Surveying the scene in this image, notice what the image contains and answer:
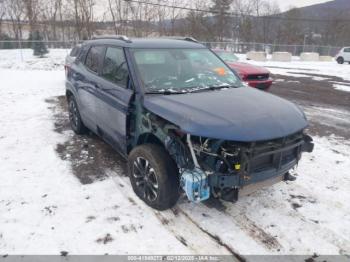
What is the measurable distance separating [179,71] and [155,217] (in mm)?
1899

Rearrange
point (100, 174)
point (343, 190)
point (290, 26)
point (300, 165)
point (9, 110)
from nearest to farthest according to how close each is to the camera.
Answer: point (343, 190), point (100, 174), point (300, 165), point (9, 110), point (290, 26)

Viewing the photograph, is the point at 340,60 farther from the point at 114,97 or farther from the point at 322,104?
the point at 114,97

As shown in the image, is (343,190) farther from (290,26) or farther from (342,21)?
(342,21)

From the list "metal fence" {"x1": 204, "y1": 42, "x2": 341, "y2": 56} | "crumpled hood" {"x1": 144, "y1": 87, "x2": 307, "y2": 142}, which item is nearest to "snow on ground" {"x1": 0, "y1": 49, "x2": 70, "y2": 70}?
"crumpled hood" {"x1": 144, "y1": 87, "x2": 307, "y2": 142}

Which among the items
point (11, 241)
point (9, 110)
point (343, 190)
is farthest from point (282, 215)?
Answer: point (9, 110)

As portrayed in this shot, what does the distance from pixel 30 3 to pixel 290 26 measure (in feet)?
123

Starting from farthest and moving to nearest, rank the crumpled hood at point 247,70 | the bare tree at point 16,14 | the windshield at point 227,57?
the bare tree at point 16,14
the windshield at point 227,57
the crumpled hood at point 247,70

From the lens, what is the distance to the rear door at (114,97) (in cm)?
386

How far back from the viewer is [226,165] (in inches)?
118

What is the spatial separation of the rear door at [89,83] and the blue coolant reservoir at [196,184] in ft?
7.59

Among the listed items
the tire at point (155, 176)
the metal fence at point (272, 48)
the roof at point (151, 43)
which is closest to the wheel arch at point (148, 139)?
the tire at point (155, 176)

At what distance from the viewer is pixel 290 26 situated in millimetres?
48969

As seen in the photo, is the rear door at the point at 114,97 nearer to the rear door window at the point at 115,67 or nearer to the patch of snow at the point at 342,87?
the rear door window at the point at 115,67

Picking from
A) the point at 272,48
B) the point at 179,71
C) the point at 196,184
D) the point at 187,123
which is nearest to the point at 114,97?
the point at 179,71
